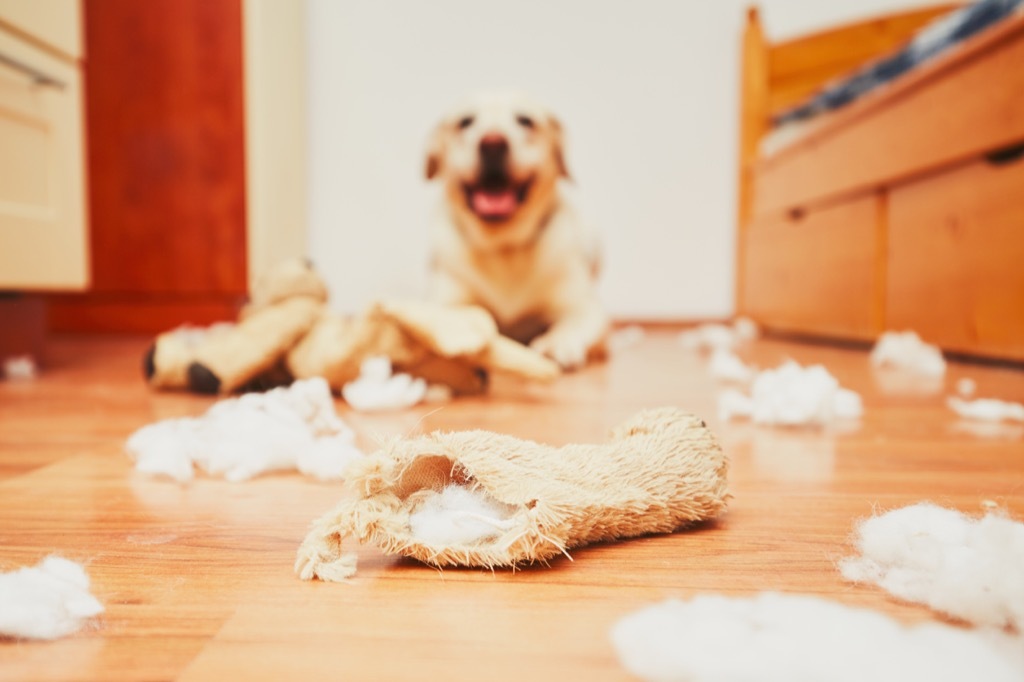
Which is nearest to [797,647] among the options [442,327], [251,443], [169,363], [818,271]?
[251,443]

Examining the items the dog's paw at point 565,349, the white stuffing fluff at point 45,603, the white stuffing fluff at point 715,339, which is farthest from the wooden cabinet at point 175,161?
the white stuffing fluff at point 45,603

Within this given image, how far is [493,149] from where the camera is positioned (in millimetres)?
1694

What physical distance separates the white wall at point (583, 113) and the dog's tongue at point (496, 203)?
128 cm

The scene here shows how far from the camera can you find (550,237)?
5.91ft

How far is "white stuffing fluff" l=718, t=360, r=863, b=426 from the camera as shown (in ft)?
3.02

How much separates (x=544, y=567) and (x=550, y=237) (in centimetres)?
142

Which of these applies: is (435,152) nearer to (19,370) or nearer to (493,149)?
(493,149)

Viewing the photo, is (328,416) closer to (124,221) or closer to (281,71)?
(124,221)

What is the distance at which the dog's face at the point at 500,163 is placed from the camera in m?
1.71

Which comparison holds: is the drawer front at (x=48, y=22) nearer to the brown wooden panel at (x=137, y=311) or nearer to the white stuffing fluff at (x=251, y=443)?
the white stuffing fluff at (x=251, y=443)

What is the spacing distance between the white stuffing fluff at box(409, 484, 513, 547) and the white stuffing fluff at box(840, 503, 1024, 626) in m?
0.20

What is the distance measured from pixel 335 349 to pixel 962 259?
1340mm

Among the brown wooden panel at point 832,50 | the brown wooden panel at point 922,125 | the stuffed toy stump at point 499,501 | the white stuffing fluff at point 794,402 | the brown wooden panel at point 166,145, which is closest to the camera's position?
the stuffed toy stump at point 499,501

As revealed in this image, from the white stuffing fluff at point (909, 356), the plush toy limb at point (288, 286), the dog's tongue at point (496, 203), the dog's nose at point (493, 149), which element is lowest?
the white stuffing fluff at point (909, 356)
